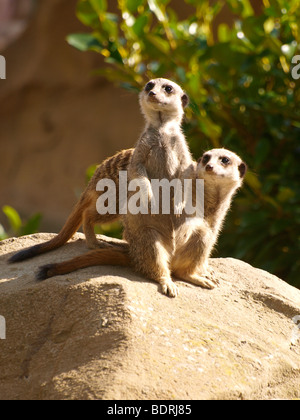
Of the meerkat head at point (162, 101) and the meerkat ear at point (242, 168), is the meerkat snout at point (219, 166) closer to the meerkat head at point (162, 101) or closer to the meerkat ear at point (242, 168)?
the meerkat ear at point (242, 168)

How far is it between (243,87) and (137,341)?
99.8 inches

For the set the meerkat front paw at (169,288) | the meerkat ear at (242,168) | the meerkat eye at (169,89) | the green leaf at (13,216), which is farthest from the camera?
the green leaf at (13,216)

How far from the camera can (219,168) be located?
2738mm

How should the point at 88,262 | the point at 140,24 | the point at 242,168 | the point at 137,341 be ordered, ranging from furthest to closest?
1. the point at 140,24
2. the point at 242,168
3. the point at 88,262
4. the point at 137,341

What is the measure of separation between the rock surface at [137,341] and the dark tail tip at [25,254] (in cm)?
25

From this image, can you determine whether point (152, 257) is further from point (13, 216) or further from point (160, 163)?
point (13, 216)

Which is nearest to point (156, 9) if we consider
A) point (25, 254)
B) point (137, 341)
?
point (25, 254)

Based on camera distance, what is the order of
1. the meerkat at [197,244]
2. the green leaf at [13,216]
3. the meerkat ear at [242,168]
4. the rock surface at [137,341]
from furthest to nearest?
1. the green leaf at [13,216]
2. the meerkat ear at [242,168]
3. the meerkat at [197,244]
4. the rock surface at [137,341]

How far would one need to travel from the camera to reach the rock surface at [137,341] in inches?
80.4

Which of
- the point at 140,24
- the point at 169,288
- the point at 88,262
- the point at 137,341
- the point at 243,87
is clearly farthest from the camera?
the point at 243,87

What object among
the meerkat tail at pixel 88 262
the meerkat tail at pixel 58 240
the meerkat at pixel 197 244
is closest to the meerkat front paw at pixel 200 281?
the meerkat at pixel 197 244

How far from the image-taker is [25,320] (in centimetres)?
237

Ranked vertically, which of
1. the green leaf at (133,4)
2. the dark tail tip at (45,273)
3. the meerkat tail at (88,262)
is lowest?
the dark tail tip at (45,273)

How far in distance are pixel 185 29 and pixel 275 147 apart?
3.36 feet
